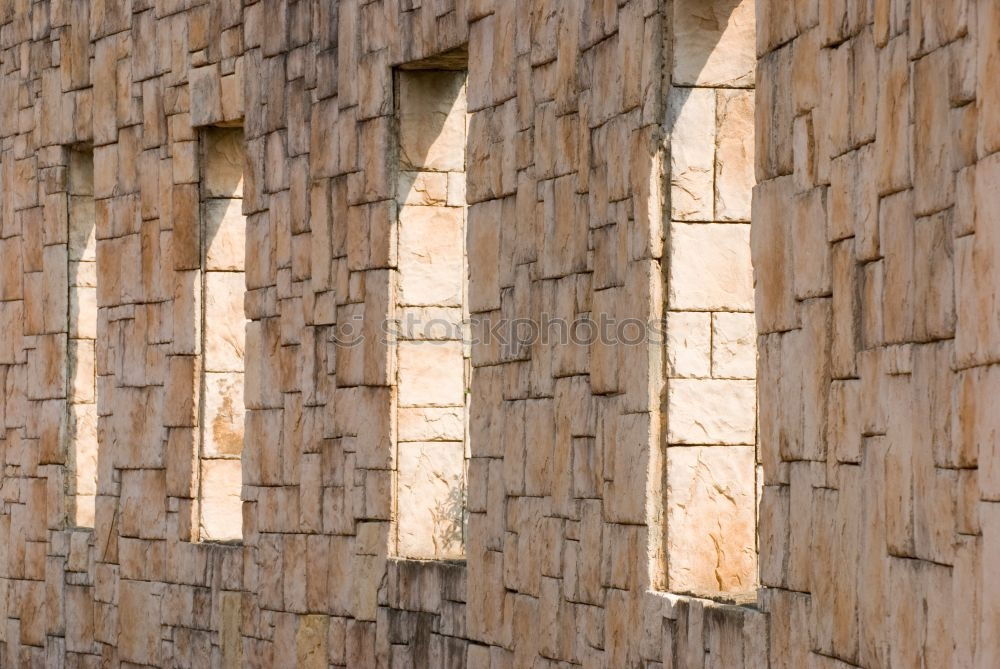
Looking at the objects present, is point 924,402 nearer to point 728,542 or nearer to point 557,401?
point 728,542

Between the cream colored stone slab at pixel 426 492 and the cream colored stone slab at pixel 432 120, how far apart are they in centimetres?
127

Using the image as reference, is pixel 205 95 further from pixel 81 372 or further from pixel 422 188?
pixel 81 372

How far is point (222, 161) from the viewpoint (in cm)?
1016

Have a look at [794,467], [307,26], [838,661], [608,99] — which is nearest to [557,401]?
[608,99]

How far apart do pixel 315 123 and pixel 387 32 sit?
75 centimetres

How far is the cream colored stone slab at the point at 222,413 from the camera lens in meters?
10.1

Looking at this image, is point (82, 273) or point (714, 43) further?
point (82, 273)

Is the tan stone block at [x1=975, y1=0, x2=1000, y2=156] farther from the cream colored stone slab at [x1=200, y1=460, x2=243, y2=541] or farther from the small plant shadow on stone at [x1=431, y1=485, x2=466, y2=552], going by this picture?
the cream colored stone slab at [x1=200, y1=460, x2=243, y2=541]

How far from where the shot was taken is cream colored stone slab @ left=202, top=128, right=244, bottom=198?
399 inches

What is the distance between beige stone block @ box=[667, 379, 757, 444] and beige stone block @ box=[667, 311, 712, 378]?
0.04m

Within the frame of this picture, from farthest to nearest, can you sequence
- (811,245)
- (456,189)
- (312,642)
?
(312,642)
(456,189)
(811,245)

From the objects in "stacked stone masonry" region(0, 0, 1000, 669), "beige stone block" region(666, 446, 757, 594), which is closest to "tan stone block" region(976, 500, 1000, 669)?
"stacked stone masonry" region(0, 0, 1000, 669)

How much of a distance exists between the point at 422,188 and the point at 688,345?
226cm

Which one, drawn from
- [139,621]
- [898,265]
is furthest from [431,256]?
[898,265]
